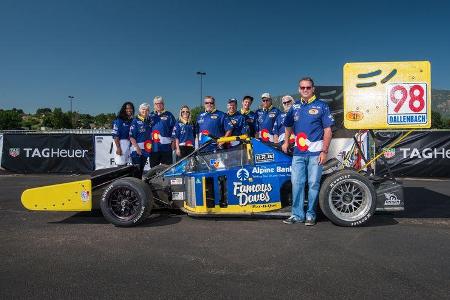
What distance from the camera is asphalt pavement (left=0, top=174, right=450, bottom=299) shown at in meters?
2.94

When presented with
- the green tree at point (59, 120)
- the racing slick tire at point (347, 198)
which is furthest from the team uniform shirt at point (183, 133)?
the green tree at point (59, 120)

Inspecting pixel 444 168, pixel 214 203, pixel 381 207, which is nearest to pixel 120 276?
pixel 214 203

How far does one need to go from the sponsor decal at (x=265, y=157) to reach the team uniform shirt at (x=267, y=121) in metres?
2.80

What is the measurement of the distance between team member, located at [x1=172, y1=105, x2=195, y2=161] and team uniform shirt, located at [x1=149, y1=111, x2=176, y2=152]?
0.15 metres

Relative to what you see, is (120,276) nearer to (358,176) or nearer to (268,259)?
(268,259)

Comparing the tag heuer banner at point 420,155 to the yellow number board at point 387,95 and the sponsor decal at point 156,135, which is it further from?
the sponsor decal at point 156,135

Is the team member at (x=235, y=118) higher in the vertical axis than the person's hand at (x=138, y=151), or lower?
higher

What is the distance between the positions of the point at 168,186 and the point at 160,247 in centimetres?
136

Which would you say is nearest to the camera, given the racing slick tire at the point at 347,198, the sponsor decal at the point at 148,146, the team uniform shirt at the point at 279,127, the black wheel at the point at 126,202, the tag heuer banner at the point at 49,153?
the racing slick tire at the point at 347,198

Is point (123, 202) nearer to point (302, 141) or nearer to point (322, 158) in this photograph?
point (302, 141)

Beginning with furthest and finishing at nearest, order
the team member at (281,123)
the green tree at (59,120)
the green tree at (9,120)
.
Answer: the green tree at (59,120)
the green tree at (9,120)
the team member at (281,123)

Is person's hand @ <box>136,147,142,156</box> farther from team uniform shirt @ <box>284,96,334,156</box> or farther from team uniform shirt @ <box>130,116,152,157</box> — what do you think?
team uniform shirt @ <box>284,96,334,156</box>

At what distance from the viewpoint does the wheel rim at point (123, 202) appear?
507cm

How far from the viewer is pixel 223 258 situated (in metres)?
3.70
